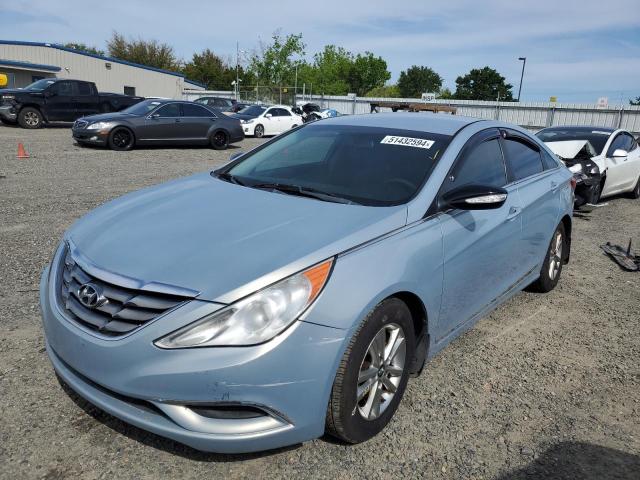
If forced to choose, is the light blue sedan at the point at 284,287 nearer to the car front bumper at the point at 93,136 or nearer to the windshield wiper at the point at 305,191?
the windshield wiper at the point at 305,191

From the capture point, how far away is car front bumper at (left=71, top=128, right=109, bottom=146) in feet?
45.3

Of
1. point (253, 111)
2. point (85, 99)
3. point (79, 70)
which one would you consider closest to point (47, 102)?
point (85, 99)

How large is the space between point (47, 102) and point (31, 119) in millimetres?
855

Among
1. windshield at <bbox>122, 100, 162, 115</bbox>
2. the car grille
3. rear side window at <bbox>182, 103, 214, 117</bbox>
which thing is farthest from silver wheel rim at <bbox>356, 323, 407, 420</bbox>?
rear side window at <bbox>182, 103, 214, 117</bbox>

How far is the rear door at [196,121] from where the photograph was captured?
51.0 ft

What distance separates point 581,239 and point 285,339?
6.21 m

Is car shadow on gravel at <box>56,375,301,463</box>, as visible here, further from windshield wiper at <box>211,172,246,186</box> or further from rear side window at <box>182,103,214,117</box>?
rear side window at <box>182,103,214,117</box>

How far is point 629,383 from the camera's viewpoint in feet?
11.3

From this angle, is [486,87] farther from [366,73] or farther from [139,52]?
[139,52]

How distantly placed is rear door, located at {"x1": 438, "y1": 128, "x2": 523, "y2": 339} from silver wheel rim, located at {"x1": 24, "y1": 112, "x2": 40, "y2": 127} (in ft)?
62.4

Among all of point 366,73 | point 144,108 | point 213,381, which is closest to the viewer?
point 213,381

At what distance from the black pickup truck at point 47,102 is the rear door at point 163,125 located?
592 cm

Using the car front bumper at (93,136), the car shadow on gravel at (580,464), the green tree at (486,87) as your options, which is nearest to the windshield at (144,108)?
the car front bumper at (93,136)

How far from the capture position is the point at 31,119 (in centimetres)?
1894
